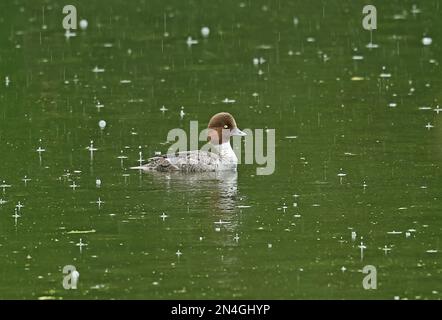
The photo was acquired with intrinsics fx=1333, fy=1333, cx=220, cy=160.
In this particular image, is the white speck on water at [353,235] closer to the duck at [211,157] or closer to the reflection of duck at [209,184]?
the reflection of duck at [209,184]

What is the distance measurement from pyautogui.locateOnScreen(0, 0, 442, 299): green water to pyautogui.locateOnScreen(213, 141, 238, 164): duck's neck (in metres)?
0.25

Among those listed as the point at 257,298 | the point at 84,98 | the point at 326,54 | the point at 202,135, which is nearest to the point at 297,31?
the point at 326,54

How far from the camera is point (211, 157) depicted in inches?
698

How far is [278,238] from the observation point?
14.0 m

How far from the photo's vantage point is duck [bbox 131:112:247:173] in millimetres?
17342

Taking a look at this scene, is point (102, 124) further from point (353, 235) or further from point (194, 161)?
point (353, 235)

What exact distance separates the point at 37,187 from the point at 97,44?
1153cm

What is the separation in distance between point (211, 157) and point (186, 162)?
426 mm

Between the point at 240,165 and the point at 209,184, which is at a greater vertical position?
the point at 240,165

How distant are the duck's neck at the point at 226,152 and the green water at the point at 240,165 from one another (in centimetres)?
25

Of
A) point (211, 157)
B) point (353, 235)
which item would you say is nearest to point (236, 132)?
point (211, 157)

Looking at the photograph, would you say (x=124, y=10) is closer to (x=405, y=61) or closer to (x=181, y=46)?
(x=181, y=46)

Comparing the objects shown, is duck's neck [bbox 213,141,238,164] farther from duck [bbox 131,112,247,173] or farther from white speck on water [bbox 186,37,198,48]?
white speck on water [bbox 186,37,198,48]

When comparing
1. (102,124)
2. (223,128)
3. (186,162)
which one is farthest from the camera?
(102,124)
